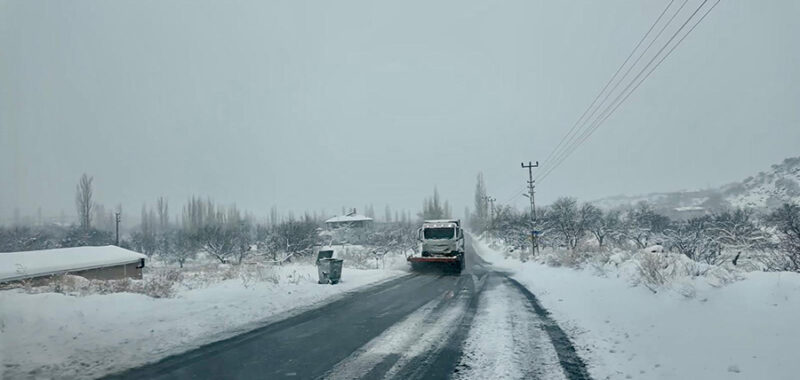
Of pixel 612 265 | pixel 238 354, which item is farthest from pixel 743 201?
pixel 238 354

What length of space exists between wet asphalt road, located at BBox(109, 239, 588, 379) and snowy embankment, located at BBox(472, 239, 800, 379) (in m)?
0.64

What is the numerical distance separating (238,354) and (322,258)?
9.80 metres

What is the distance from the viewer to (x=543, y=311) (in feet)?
33.2

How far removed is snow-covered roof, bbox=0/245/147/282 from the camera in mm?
24359

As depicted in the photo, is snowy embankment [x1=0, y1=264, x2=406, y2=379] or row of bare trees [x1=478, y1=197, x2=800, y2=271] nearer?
snowy embankment [x1=0, y1=264, x2=406, y2=379]

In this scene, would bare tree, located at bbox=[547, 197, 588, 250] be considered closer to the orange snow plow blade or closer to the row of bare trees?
the row of bare trees

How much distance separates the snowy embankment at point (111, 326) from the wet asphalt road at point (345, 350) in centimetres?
63

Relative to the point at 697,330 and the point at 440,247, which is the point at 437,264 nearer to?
the point at 440,247

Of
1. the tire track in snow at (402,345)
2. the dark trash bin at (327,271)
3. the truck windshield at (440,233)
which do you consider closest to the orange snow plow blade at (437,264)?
the truck windshield at (440,233)

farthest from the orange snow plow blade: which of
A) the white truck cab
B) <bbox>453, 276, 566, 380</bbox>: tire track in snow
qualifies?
<bbox>453, 276, 566, 380</bbox>: tire track in snow

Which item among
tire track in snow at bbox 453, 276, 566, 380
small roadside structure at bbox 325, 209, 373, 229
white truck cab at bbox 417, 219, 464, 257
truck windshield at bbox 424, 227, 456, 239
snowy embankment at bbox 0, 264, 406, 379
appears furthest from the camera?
small roadside structure at bbox 325, 209, 373, 229

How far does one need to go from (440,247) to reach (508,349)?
19195 millimetres

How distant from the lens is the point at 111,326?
733 cm

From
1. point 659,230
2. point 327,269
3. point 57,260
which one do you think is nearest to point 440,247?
point 327,269
